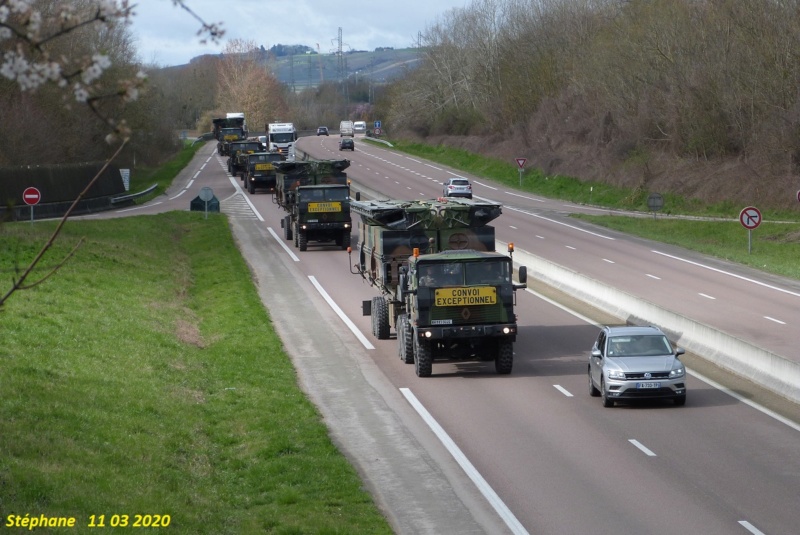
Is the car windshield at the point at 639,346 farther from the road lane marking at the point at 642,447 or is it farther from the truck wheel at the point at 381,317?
the truck wheel at the point at 381,317

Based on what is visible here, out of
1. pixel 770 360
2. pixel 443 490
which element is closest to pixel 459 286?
pixel 770 360

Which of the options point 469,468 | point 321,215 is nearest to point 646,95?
point 321,215

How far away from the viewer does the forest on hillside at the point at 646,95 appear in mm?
63031

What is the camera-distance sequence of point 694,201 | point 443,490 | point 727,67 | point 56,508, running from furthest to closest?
point 727,67
point 694,201
point 443,490
point 56,508

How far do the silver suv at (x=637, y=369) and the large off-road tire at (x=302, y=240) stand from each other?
25957 mm

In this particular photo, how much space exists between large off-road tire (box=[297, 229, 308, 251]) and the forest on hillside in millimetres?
26729

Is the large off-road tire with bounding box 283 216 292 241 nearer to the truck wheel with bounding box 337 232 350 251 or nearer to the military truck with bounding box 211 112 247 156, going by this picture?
the truck wheel with bounding box 337 232 350 251

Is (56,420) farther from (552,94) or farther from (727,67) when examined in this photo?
(552,94)

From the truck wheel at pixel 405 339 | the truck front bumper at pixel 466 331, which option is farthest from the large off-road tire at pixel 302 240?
the truck front bumper at pixel 466 331

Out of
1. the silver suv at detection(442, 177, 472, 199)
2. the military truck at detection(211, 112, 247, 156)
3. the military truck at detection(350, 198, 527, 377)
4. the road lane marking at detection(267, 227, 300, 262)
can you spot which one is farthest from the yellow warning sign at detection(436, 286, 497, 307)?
the military truck at detection(211, 112, 247, 156)

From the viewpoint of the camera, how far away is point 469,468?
16078mm

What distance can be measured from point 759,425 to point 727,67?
5304cm

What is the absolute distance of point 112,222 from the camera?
5269 cm

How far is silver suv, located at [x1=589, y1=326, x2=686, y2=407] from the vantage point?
19.6 metres
